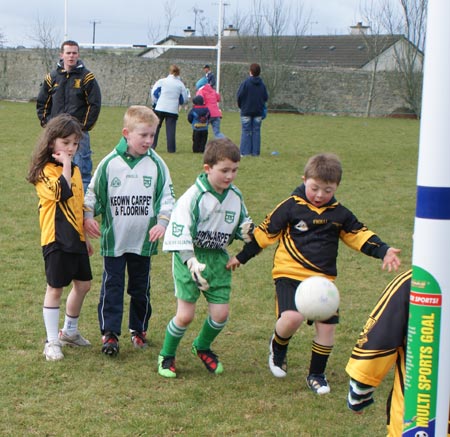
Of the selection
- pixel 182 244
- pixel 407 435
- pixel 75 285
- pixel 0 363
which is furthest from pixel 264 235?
pixel 407 435

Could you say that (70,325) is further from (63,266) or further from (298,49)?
(298,49)

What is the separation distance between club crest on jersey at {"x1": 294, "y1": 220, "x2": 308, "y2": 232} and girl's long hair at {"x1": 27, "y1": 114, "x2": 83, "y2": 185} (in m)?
1.60

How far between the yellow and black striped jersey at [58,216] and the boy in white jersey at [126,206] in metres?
0.11

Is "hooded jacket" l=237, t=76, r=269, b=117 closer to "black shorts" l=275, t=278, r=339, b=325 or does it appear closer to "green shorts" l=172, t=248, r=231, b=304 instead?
"green shorts" l=172, t=248, r=231, b=304

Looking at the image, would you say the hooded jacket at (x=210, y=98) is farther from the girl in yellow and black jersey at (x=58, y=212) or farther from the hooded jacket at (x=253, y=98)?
the girl in yellow and black jersey at (x=58, y=212)

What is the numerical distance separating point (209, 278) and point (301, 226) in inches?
26.5

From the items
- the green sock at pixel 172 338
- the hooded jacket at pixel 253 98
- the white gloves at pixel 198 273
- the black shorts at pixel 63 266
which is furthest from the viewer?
the hooded jacket at pixel 253 98

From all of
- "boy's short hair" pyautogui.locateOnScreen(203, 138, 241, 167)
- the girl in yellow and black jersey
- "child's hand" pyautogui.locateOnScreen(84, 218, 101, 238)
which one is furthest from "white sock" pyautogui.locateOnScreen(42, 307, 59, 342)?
"boy's short hair" pyautogui.locateOnScreen(203, 138, 241, 167)

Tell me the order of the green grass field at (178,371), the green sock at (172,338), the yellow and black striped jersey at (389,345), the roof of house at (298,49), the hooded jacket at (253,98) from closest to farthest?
the yellow and black striped jersey at (389,345) < the green grass field at (178,371) < the green sock at (172,338) < the hooded jacket at (253,98) < the roof of house at (298,49)

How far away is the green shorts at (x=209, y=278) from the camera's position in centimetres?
498

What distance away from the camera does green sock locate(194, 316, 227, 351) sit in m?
5.14

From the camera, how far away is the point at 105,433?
165 inches

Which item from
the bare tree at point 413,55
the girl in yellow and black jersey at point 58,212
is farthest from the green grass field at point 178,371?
the bare tree at point 413,55

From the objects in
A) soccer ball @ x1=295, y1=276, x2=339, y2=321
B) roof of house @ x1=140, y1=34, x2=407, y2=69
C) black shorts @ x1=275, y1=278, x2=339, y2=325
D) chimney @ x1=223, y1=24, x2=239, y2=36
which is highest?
chimney @ x1=223, y1=24, x2=239, y2=36
